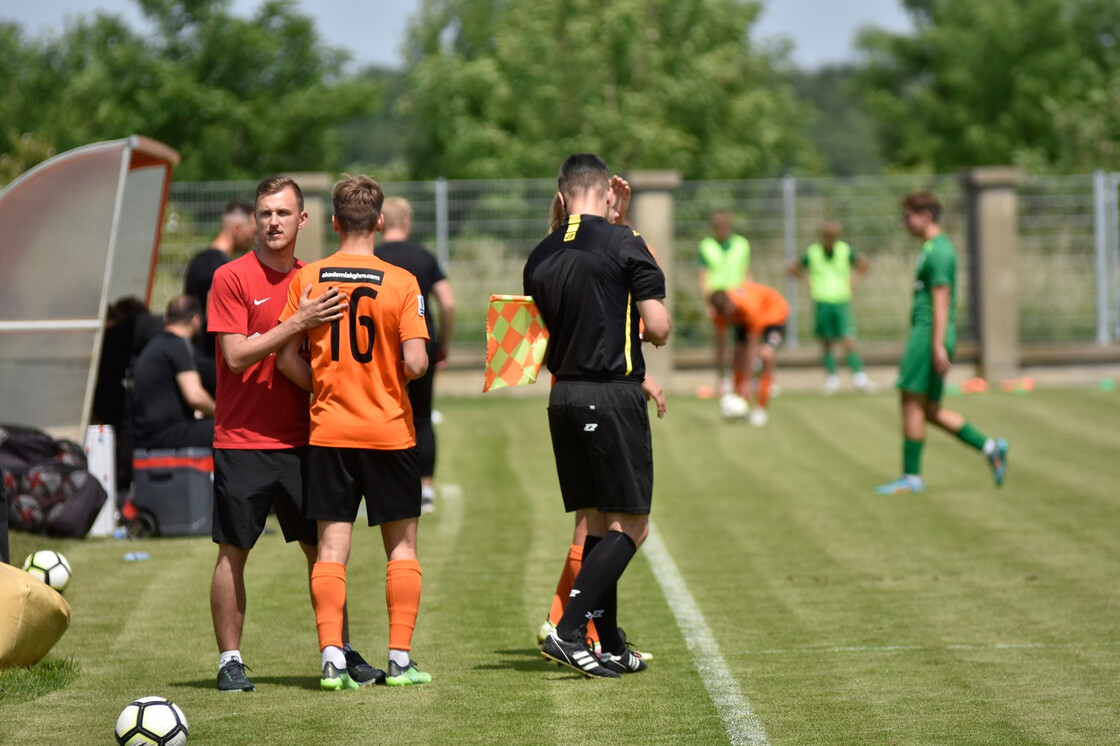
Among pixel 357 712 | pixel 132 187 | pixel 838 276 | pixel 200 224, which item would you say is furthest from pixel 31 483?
pixel 838 276

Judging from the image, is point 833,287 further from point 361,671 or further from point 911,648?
point 361,671

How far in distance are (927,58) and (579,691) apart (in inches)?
2408

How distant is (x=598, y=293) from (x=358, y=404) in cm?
107

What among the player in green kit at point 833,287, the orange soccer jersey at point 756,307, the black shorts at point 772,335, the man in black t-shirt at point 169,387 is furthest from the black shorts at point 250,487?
the player in green kit at point 833,287

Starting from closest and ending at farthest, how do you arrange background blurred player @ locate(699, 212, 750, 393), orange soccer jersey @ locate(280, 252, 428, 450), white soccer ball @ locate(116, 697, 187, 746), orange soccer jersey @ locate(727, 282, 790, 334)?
white soccer ball @ locate(116, 697, 187, 746) < orange soccer jersey @ locate(280, 252, 428, 450) < orange soccer jersey @ locate(727, 282, 790, 334) < background blurred player @ locate(699, 212, 750, 393)

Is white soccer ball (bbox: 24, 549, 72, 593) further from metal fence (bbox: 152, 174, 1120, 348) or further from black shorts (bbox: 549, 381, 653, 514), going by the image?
metal fence (bbox: 152, 174, 1120, 348)

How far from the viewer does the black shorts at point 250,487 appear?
597cm

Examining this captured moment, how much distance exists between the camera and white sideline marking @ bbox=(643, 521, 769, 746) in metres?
5.20

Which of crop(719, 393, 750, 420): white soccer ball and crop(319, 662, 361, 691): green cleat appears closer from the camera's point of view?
crop(319, 662, 361, 691): green cleat

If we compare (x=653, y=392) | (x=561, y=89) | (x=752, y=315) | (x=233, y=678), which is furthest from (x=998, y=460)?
(x=561, y=89)

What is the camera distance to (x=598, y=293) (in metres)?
6.04

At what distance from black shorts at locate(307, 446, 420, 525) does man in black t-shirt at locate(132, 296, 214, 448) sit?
14.1 ft

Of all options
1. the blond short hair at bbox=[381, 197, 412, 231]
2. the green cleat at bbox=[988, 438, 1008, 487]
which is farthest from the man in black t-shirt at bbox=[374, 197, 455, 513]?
the green cleat at bbox=[988, 438, 1008, 487]

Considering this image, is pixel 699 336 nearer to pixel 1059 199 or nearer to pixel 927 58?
pixel 1059 199
